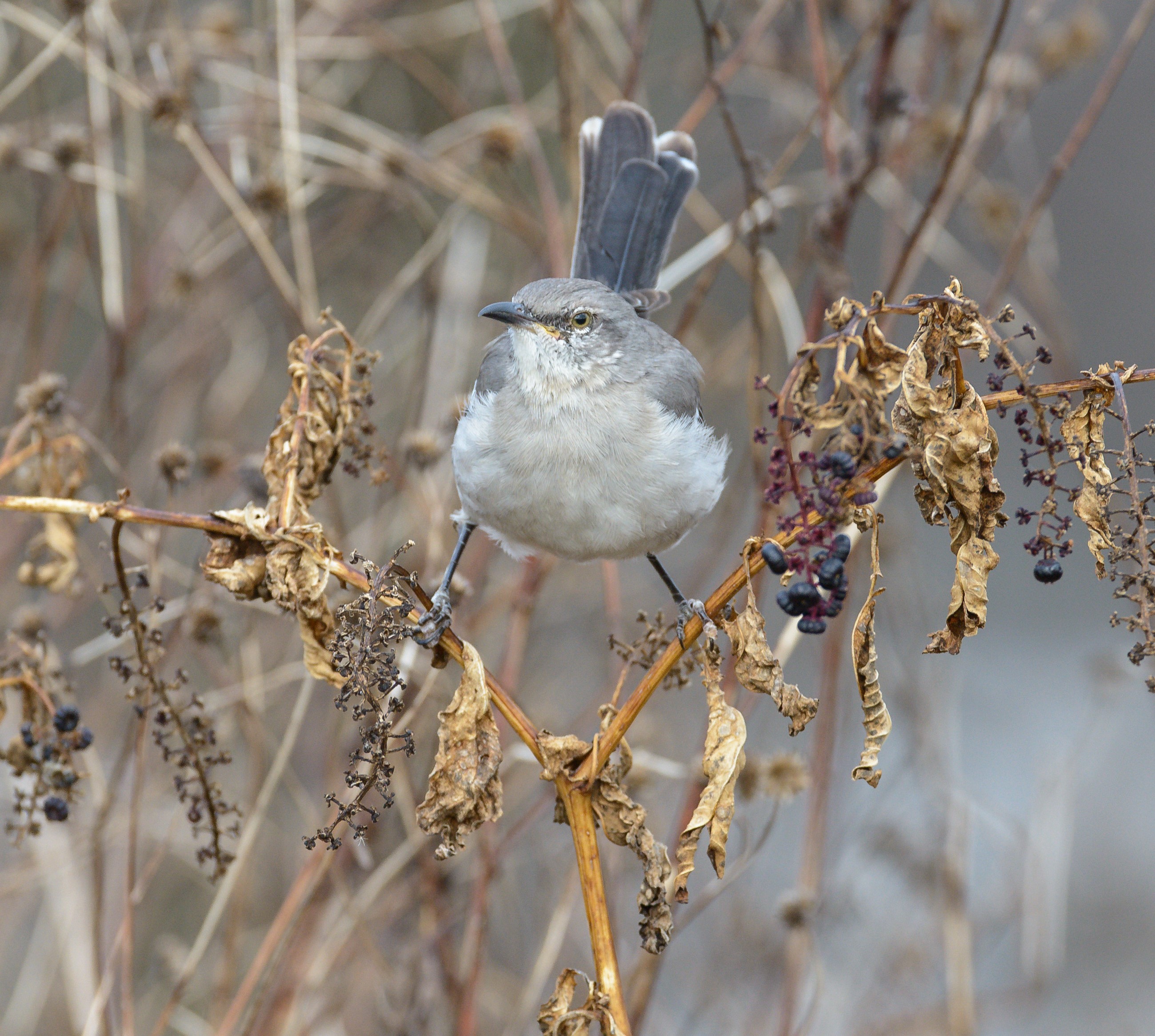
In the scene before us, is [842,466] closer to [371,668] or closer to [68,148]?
[371,668]

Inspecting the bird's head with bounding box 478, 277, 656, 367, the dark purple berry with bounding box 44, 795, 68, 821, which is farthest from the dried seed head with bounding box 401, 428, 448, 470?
the dark purple berry with bounding box 44, 795, 68, 821

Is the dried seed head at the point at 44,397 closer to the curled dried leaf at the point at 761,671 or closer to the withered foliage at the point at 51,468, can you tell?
the withered foliage at the point at 51,468

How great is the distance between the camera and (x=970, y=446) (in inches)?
70.7

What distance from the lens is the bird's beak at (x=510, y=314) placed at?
3082mm

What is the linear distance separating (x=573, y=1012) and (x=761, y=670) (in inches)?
24.8

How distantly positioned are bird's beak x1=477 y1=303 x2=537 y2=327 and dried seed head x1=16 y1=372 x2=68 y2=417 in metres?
1.08

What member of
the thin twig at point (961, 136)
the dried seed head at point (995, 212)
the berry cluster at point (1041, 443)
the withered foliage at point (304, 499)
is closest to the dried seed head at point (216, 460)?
the withered foliage at point (304, 499)

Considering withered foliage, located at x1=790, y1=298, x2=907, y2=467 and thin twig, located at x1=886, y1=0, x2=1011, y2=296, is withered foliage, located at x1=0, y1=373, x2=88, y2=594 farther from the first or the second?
thin twig, located at x1=886, y1=0, x2=1011, y2=296

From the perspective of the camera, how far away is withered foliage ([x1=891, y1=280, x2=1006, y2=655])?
5.91 feet

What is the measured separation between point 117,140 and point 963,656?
19.0 feet

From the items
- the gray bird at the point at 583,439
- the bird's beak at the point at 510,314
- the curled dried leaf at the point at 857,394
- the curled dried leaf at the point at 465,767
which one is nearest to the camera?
the curled dried leaf at the point at 857,394

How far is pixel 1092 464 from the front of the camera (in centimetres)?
182

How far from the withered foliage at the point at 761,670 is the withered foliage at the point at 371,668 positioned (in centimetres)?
57

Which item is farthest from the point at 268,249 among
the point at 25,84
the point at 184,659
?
the point at 184,659
